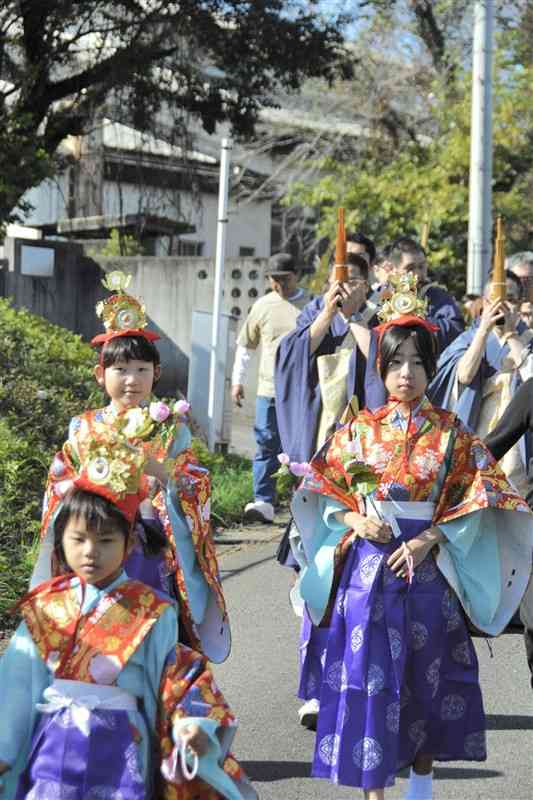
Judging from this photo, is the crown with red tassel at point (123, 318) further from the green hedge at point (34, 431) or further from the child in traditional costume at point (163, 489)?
the green hedge at point (34, 431)

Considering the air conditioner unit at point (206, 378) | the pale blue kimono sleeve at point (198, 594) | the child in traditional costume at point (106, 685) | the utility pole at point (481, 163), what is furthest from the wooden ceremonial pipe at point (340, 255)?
the utility pole at point (481, 163)

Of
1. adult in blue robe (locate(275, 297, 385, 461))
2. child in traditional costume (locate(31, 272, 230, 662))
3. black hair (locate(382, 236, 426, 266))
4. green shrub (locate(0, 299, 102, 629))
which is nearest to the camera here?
child in traditional costume (locate(31, 272, 230, 662))

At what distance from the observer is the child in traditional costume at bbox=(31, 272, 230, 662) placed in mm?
4723

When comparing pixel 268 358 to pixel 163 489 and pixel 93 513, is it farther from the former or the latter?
pixel 93 513

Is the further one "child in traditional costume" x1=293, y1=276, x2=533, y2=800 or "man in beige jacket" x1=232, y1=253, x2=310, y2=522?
"man in beige jacket" x1=232, y1=253, x2=310, y2=522

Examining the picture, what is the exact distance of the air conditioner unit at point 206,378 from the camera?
38.2 ft

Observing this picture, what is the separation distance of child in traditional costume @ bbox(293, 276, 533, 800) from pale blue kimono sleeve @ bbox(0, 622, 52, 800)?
1.32 m

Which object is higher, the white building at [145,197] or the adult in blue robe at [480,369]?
the white building at [145,197]

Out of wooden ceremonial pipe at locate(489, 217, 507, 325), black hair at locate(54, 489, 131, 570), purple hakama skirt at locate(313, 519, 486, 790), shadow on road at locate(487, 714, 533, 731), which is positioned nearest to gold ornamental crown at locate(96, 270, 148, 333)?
purple hakama skirt at locate(313, 519, 486, 790)

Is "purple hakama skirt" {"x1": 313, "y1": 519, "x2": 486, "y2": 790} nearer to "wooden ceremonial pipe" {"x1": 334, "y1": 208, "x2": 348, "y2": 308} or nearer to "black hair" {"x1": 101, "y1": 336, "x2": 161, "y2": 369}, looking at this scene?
"black hair" {"x1": 101, "y1": 336, "x2": 161, "y2": 369}

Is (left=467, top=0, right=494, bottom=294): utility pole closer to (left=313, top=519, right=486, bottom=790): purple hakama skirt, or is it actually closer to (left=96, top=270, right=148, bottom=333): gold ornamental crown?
(left=96, top=270, right=148, bottom=333): gold ornamental crown

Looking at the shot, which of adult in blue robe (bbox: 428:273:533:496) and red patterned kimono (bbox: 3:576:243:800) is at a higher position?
adult in blue robe (bbox: 428:273:533:496)

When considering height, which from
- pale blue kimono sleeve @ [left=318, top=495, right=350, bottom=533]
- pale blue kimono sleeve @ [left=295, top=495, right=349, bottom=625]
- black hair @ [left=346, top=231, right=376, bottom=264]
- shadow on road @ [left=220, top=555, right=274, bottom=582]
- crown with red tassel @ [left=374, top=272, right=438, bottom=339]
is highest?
black hair @ [left=346, top=231, right=376, bottom=264]

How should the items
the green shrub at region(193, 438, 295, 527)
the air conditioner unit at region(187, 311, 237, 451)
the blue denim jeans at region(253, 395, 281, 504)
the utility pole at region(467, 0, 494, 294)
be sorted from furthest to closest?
1. the utility pole at region(467, 0, 494, 294)
2. the air conditioner unit at region(187, 311, 237, 451)
3. the green shrub at region(193, 438, 295, 527)
4. the blue denim jeans at region(253, 395, 281, 504)
